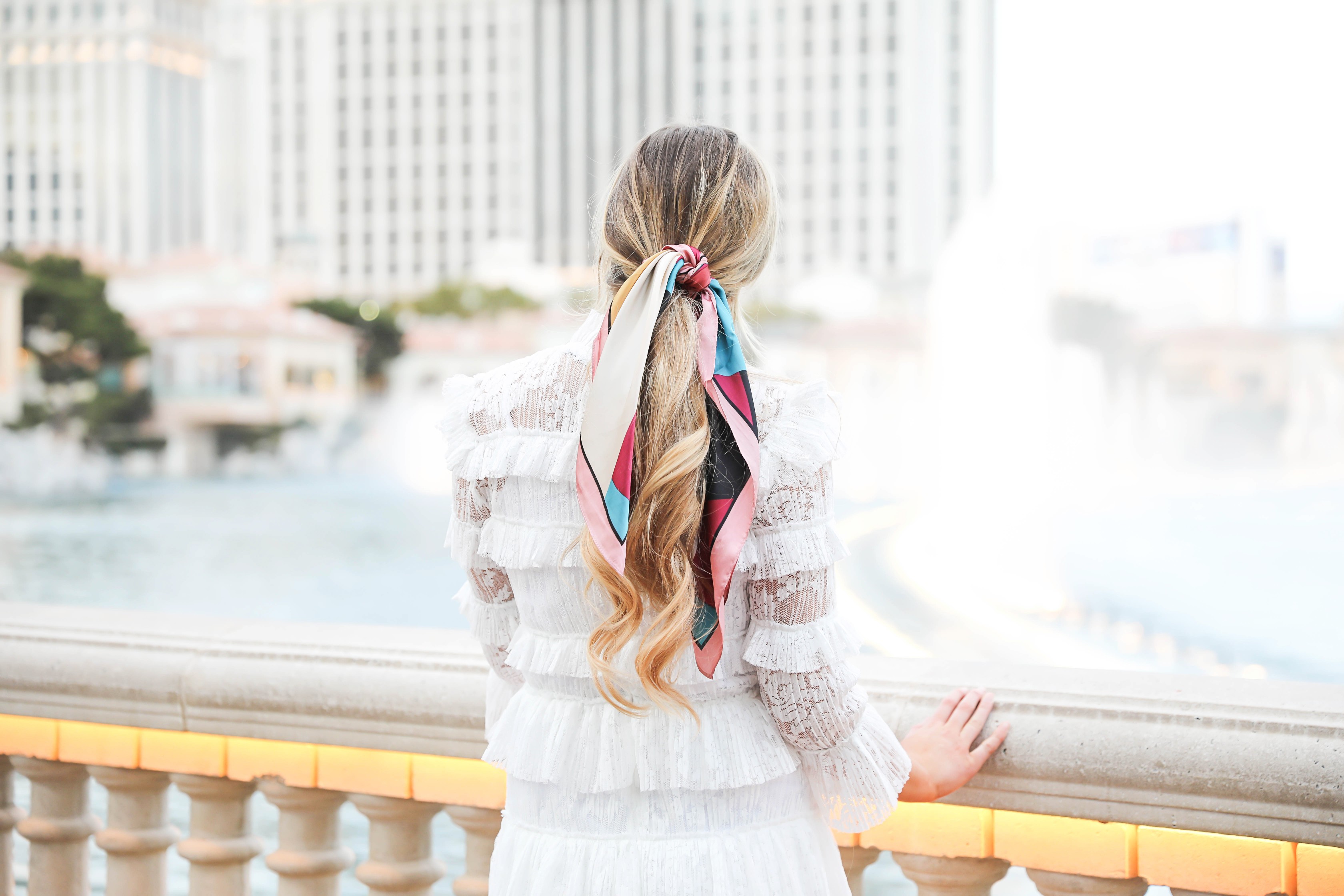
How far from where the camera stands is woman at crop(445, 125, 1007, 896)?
0.86 metres

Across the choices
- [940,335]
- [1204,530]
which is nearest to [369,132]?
[940,335]

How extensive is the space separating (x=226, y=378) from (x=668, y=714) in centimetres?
3499

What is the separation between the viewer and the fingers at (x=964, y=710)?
1.10 m

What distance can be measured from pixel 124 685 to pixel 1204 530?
2003 cm

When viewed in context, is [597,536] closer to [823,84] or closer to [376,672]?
[376,672]

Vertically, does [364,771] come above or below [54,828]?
above

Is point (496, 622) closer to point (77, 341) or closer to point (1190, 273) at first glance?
point (77, 341)

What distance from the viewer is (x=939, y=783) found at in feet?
3.48

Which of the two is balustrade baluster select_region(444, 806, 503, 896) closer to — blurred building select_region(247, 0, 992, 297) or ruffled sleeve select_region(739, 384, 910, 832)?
ruffled sleeve select_region(739, 384, 910, 832)

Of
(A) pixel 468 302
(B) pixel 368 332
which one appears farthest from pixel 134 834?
(A) pixel 468 302

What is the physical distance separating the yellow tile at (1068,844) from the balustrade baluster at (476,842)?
23.1 inches

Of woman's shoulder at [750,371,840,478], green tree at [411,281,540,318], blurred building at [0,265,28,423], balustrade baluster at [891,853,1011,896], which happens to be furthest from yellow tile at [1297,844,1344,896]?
green tree at [411,281,540,318]

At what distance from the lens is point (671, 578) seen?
88 cm

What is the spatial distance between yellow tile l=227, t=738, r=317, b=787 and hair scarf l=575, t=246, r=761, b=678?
0.71 m
